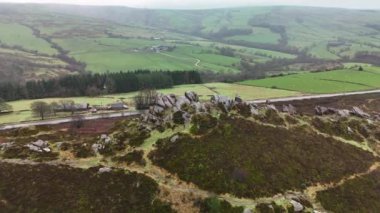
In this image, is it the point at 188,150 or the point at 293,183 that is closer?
the point at 293,183

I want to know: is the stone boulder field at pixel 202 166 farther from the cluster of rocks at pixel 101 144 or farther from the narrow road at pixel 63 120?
the narrow road at pixel 63 120

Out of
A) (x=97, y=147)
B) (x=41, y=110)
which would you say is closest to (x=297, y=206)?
(x=97, y=147)

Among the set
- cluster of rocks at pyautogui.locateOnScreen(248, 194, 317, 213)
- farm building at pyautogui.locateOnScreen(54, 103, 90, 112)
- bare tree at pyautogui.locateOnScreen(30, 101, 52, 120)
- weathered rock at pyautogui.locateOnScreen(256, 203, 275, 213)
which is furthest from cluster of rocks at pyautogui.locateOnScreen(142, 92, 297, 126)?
farm building at pyautogui.locateOnScreen(54, 103, 90, 112)

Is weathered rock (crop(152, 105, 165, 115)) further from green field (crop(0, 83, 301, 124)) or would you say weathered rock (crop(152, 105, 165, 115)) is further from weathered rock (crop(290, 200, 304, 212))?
green field (crop(0, 83, 301, 124))

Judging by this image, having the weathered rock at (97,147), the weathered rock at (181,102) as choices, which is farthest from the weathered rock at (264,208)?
the weathered rock at (97,147)

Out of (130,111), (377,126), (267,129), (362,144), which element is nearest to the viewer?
(267,129)

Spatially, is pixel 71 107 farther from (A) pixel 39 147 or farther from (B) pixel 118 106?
(A) pixel 39 147

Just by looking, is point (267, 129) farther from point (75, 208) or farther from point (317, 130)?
point (75, 208)

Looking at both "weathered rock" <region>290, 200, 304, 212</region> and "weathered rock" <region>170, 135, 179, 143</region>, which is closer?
"weathered rock" <region>290, 200, 304, 212</region>

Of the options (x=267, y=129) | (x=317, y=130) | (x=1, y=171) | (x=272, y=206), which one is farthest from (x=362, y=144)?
(x=1, y=171)
